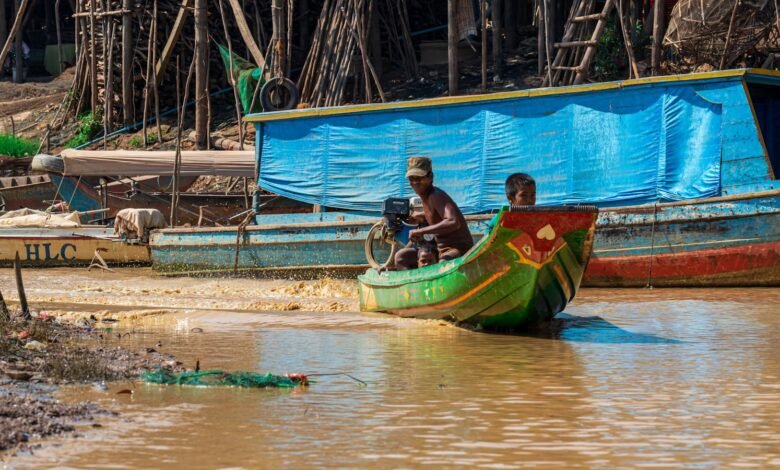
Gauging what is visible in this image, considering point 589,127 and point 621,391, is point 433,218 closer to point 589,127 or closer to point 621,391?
point 621,391

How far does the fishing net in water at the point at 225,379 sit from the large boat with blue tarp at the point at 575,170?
20.6ft

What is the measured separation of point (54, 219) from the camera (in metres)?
16.1

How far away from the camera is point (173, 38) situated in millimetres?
20828

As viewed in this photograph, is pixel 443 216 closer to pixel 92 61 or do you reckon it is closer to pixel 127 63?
pixel 127 63

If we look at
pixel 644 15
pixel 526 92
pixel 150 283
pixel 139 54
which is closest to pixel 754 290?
pixel 526 92

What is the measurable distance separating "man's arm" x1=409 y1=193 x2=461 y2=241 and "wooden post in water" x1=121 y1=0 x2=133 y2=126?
42.4 ft

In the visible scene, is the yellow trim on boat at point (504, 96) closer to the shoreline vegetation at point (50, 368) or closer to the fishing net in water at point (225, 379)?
the shoreline vegetation at point (50, 368)

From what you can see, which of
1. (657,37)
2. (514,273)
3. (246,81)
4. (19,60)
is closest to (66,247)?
(246,81)

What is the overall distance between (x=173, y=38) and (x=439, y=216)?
1246cm

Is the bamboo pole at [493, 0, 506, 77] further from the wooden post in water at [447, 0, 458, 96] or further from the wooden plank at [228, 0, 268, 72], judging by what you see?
the wooden plank at [228, 0, 268, 72]

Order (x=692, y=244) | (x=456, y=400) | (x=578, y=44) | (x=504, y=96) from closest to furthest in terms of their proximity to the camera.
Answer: (x=456, y=400) < (x=692, y=244) < (x=504, y=96) < (x=578, y=44)

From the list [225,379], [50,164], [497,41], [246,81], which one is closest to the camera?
[225,379]

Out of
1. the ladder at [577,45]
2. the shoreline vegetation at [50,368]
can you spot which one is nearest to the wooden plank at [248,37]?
the ladder at [577,45]

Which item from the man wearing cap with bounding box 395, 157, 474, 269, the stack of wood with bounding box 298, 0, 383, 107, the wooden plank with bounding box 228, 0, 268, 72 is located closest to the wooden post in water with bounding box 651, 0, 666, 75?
the stack of wood with bounding box 298, 0, 383, 107
